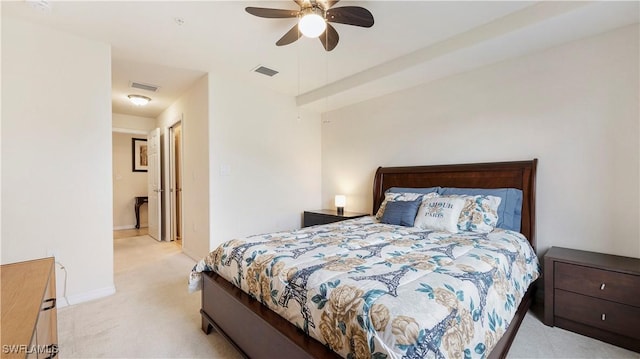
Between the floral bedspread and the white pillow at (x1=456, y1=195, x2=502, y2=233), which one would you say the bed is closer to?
the floral bedspread

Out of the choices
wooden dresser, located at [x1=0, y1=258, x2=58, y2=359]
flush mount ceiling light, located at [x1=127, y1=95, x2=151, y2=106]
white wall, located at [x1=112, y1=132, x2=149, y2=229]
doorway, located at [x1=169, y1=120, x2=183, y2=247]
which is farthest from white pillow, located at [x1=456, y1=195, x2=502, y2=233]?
white wall, located at [x1=112, y1=132, x2=149, y2=229]

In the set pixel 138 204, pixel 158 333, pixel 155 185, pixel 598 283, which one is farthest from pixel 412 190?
pixel 138 204

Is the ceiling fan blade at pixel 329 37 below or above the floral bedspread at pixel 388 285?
above

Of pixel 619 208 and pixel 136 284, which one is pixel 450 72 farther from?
pixel 136 284

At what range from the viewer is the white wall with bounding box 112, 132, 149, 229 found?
629 cm

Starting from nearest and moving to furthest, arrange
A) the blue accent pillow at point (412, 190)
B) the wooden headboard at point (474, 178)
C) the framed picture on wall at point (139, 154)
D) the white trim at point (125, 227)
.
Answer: the wooden headboard at point (474, 178)
the blue accent pillow at point (412, 190)
the white trim at point (125, 227)
the framed picture on wall at point (139, 154)

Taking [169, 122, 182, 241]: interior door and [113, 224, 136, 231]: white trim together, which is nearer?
[169, 122, 182, 241]: interior door

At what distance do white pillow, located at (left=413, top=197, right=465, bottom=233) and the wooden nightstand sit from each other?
3.96ft

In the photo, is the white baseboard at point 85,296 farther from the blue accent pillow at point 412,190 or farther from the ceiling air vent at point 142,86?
the blue accent pillow at point 412,190

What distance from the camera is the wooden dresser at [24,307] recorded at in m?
0.76

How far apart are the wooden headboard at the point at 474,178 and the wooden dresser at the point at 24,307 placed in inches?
128

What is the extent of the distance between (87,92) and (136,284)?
2.01 metres

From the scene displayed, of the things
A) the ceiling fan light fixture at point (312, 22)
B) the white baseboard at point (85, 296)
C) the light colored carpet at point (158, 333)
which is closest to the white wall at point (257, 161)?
the light colored carpet at point (158, 333)

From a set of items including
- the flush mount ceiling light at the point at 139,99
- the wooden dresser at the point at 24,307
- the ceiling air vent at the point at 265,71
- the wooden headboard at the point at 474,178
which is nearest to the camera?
the wooden dresser at the point at 24,307
